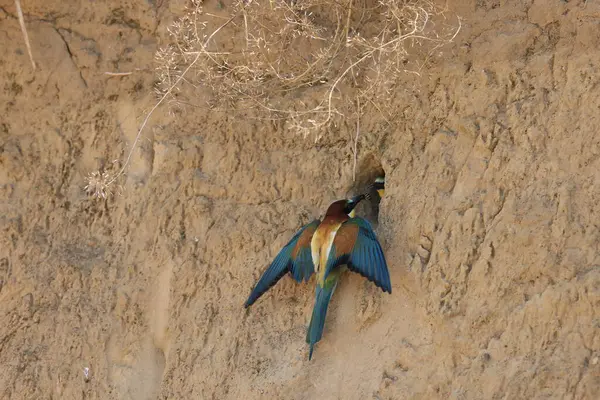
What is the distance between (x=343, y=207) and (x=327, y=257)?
259 millimetres

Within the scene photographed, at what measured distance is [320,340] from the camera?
3.53m

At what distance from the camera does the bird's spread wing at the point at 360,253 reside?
3.40 metres

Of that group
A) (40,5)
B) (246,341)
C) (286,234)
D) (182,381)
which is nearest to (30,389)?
(182,381)

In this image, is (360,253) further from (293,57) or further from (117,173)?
(117,173)

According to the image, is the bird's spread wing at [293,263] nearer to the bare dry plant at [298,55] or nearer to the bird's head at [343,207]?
the bird's head at [343,207]

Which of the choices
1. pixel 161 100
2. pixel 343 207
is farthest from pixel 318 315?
pixel 161 100

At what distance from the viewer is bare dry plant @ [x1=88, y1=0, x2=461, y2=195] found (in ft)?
12.5

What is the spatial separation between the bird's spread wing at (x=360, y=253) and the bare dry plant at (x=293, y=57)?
39 centimetres

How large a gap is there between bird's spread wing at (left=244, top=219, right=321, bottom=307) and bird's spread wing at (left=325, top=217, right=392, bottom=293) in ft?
0.38

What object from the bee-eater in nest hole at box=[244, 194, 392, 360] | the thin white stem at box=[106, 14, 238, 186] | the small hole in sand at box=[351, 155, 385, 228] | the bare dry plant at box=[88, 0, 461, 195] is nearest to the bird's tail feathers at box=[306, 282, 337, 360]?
the bee-eater in nest hole at box=[244, 194, 392, 360]

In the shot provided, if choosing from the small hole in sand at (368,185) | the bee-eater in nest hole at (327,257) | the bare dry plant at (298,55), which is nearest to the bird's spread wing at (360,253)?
the bee-eater in nest hole at (327,257)

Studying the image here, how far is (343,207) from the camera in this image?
12.2ft

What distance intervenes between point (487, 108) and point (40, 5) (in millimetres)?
2093

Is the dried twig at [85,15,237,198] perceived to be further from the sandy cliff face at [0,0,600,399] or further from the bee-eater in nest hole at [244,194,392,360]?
the bee-eater in nest hole at [244,194,392,360]
